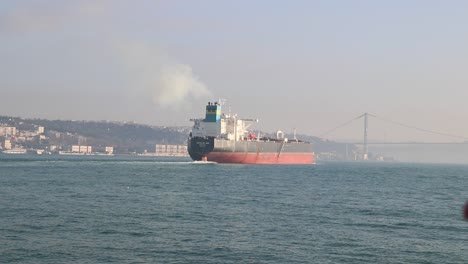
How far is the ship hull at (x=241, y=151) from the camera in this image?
10775 cm

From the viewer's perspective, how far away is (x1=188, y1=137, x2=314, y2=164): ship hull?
354 feet

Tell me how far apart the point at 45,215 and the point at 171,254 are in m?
12.9

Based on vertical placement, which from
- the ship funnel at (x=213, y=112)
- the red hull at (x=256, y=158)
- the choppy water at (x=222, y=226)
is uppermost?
the ship funnel at (x=213, y=112)

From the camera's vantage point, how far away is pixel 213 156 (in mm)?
108250

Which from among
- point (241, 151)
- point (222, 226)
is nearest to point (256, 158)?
point (241, 151)

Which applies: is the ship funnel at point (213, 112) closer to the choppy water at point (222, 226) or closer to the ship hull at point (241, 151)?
the ship hull at point (241, 151)

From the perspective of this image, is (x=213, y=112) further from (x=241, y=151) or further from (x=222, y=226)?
(x=222, y=226)

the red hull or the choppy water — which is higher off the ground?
the red hull

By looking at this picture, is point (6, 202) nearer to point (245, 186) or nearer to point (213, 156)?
point (245, 186)

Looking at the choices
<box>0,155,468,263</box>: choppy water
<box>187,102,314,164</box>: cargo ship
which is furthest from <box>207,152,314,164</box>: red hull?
<box>0,155,468,263</box>: choppy water

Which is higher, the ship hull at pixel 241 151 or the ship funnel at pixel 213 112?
the ship funnel at pixel 213 112

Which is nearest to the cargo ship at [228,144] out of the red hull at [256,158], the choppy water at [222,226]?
the red hull at [256,158]

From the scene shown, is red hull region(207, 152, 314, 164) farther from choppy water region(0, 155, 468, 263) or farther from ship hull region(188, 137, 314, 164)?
choppy water region(0, 155, 468, 263)

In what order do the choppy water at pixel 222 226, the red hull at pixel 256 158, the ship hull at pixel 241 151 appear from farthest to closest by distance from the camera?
1. the red hull at pixel 256 158
2. the ship hull at pixel 241 151
3. the choppy water at pixel 222 226
